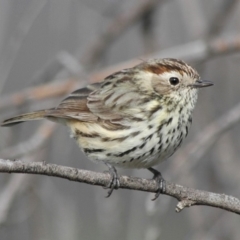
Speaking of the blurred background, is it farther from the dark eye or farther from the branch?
the branch

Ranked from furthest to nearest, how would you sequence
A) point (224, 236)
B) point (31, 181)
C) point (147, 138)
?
point (224, 236), point (31, 181), point (147, 138)

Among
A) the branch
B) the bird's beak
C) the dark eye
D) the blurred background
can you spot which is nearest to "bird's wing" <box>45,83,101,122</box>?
the blurred background

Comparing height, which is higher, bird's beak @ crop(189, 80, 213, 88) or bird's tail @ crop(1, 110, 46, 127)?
bird's beak @ crop(189, 80, 213, 88)

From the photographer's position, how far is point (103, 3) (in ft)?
28.0

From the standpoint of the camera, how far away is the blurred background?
6848 millimetres

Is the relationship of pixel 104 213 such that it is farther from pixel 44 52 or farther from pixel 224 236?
pixel 44 52

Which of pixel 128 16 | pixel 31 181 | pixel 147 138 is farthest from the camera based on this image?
pixel 128 16

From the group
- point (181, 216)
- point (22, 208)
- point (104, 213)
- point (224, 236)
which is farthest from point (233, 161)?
point (181, 216)

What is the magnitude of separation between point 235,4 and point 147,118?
2.59 meters

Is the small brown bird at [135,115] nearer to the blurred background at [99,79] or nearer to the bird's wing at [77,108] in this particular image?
the bird's wing at [77,108]

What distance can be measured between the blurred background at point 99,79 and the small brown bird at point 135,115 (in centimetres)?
57

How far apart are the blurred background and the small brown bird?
566mm

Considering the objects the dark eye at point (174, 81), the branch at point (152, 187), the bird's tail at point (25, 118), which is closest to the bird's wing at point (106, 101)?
the bird's tail at point (25, 118)

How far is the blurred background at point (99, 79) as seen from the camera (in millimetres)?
6848
